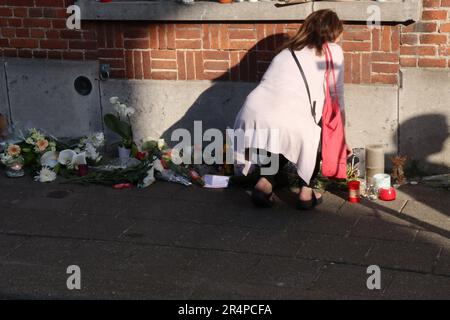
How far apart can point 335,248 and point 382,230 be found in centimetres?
48

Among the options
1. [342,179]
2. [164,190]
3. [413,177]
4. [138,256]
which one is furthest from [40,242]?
[413,177]

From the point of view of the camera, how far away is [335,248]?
5.77m

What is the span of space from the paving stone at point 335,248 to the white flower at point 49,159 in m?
2.78

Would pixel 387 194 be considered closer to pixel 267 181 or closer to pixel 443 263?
pixel 267 181

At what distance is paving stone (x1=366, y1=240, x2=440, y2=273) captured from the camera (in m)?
5.44

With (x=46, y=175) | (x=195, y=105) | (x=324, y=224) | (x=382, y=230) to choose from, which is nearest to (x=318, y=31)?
(x=324, y=224)

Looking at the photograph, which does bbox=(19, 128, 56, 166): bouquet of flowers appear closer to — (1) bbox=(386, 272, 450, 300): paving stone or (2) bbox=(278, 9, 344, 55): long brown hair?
(2) bbox=(278, 9, 344, 55): long brown hair

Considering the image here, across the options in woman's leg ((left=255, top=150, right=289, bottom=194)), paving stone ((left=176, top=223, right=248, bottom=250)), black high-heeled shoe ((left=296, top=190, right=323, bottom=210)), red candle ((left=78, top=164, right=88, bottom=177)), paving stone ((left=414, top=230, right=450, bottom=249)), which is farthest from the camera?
red candle ((left=78, top=164, right=88, bottom=177))

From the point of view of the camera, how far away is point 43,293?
5234 mm

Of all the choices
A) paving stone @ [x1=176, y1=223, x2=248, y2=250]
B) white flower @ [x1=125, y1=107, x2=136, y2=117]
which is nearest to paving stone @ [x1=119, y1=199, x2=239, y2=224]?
paving stone @ [x1=176, y1=223, x2=248, y2=250]

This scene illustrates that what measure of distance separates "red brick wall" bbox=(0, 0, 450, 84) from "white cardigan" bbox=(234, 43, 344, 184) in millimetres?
653

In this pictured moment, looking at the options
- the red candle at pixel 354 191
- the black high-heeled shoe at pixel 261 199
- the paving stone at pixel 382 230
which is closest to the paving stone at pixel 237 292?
the paving stone at pixel 382 230
